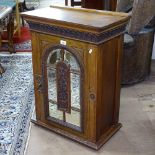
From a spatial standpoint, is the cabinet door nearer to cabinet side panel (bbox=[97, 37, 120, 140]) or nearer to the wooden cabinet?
the wooden cabinet

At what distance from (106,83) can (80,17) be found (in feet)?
1.66

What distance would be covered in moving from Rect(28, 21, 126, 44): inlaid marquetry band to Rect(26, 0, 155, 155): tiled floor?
84 cm

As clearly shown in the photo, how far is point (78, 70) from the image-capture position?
2076mm

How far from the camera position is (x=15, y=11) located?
16.0 feet

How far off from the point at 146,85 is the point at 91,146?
4.47ft

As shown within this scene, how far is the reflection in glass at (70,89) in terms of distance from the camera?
2100 mm

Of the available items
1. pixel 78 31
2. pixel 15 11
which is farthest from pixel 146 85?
pixel 15 11

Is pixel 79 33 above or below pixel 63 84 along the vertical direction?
above

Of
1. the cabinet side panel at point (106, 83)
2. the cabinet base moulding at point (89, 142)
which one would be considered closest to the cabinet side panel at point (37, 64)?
the cabinet base moulding at point (89, 142)

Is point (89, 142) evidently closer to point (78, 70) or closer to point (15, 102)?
point (78, 70)

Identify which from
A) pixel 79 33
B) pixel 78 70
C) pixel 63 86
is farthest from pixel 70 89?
pixel 79 33

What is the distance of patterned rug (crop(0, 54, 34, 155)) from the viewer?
2.32 meters

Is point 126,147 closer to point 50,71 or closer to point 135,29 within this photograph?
point 50,71

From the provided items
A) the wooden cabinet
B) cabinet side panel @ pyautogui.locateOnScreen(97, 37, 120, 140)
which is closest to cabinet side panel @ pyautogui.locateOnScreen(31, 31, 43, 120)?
the wooden cabinet
